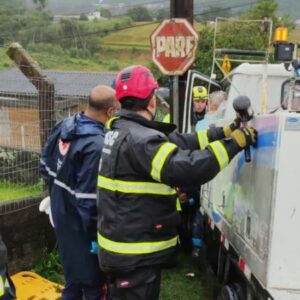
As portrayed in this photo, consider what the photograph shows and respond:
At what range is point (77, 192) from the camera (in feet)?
12.2

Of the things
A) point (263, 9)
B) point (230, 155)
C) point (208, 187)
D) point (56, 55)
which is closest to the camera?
point (230, 155)

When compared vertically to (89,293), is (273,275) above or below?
above

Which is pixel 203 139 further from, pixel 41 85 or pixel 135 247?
pixel 41 85

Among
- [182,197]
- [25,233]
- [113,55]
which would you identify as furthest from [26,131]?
[113,55]

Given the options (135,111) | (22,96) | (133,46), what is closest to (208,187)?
(135,111)

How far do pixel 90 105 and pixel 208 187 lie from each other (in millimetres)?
1237

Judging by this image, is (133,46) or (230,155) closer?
(230,155)

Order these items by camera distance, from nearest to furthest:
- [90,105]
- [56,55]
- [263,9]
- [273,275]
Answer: [273,275], [90,105], [263,9], [56,55]

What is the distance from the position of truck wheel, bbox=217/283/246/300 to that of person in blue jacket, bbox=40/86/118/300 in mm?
979

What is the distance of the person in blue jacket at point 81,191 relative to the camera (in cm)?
368

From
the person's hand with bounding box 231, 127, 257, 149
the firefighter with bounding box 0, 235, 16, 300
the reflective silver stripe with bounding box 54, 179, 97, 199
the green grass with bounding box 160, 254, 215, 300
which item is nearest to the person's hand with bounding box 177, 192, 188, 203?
the green grass with bounding box 160, 254, 215, 300

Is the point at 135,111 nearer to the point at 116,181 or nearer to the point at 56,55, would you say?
the point at 116,181

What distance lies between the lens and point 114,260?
310 cm

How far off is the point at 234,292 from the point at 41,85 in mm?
3322
